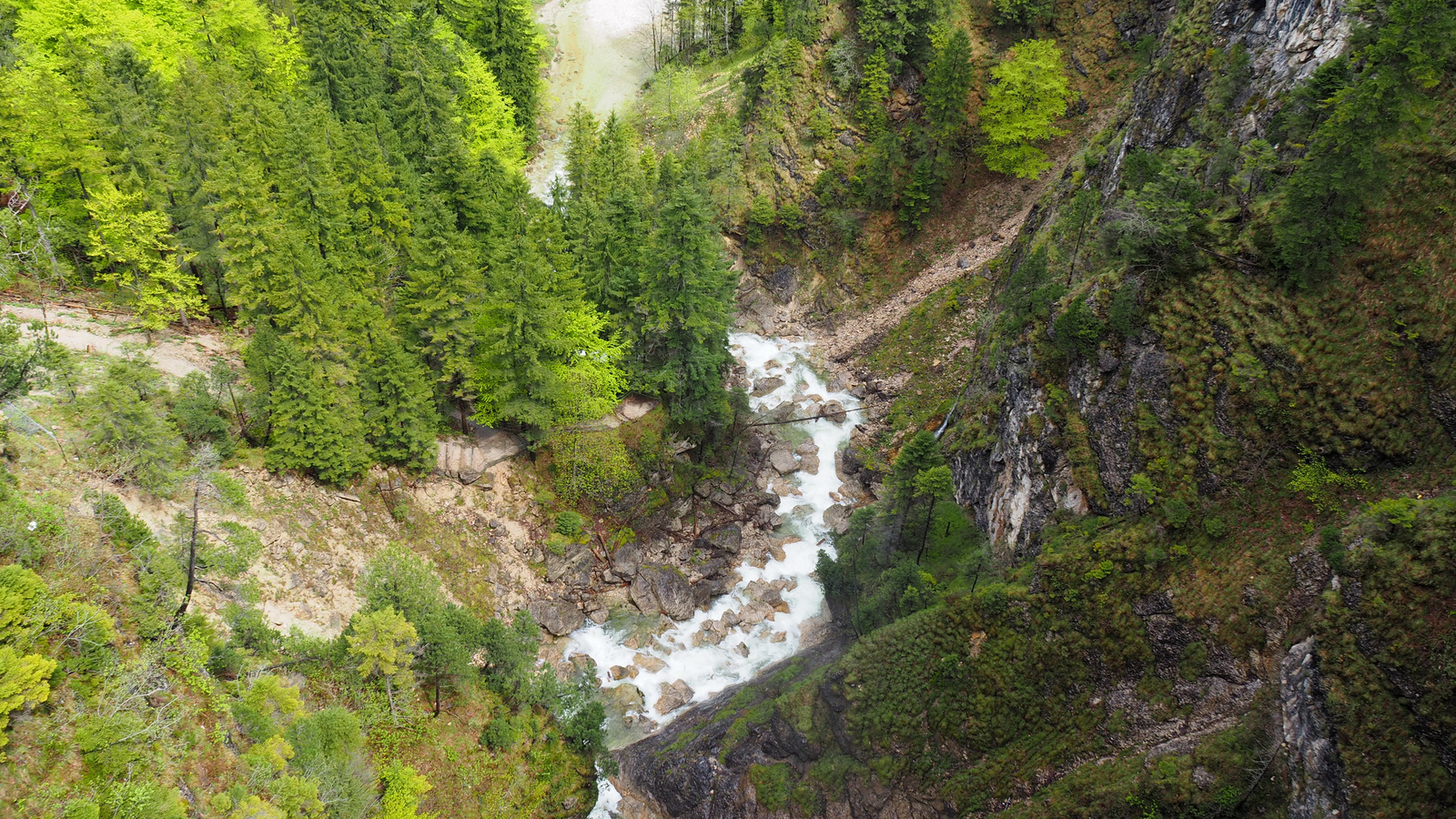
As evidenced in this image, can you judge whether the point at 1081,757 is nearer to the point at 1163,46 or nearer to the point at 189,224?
the point at 1163,46

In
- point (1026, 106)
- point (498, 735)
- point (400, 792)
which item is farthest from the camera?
point (1026, 106)

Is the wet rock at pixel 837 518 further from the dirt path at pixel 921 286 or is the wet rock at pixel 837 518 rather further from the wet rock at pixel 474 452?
the wet rock at pixel 474 452

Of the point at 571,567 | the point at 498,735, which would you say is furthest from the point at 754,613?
the point at 498,735

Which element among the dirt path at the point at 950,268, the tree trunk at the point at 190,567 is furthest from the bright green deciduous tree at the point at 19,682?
the dirt path at the point at 950,268

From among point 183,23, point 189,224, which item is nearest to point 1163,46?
point 189,224

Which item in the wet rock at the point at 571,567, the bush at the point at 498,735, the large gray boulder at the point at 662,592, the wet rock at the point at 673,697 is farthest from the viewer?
the wet rock at the point at 571,567

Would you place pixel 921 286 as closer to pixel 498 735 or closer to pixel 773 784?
pixel 773 784

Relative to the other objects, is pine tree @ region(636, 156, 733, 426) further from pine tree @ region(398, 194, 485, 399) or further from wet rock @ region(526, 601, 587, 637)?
wet rock @ region(526, 601, 587, 637)
